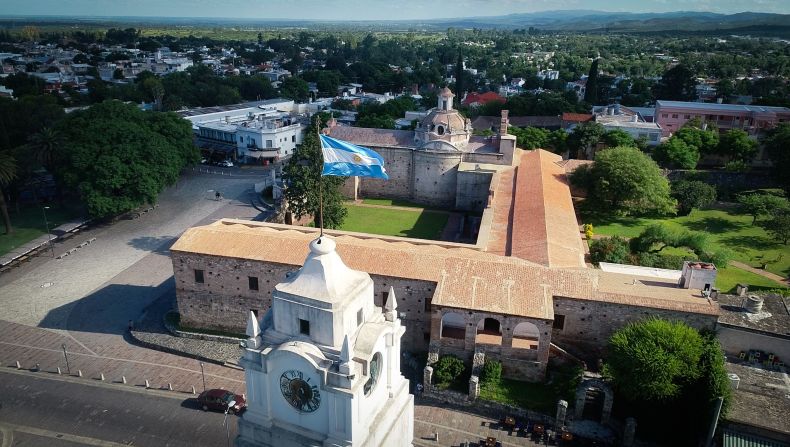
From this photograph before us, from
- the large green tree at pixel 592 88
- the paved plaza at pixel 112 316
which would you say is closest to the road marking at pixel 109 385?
the paved plaza at pixel 112 316

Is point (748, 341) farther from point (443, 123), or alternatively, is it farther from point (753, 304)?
point (443, 123)

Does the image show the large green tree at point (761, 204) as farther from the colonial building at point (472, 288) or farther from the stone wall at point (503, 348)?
the stone wall at point (503, 348)

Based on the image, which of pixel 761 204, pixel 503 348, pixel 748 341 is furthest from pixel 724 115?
pixel 503 348

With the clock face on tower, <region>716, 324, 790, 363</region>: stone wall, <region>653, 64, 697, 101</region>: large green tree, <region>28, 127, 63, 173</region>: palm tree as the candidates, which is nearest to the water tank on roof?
<region>716, 324, 790, 363</region>: stone wall

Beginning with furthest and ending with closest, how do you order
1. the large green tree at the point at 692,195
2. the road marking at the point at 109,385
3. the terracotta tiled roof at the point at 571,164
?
the terracotta tiled roof at the point at 571,164 → the large green tree at the point at 692,195 → the road marking at the point at 109,385

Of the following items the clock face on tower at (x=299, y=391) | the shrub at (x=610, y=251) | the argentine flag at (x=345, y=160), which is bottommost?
the shrub at (x=610, y=251)

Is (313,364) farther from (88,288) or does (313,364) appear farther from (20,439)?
(88,288)

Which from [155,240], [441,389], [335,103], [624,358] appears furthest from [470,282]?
[335,103]
